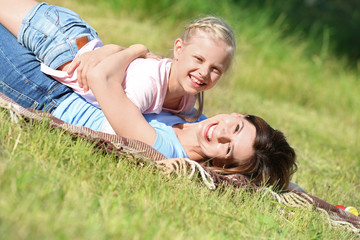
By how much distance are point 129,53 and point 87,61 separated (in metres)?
0.31

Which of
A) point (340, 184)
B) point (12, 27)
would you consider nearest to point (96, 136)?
point (12, 27)

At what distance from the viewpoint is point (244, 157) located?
3.40 metres

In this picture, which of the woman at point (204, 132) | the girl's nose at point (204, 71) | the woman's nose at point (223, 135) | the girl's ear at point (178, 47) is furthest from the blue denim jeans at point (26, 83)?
the woman's nose at point (223, 135)

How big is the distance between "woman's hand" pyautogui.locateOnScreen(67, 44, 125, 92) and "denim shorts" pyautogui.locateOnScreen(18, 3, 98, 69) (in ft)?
0.38

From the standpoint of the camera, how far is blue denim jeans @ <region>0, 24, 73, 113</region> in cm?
348

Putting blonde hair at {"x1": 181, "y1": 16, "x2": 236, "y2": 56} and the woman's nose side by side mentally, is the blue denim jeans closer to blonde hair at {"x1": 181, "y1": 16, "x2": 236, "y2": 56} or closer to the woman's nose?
blonde hair at {"x1": 181, "y1": 16, "x2": 236, "y2": 56}

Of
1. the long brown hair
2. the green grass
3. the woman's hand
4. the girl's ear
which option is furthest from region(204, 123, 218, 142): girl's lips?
the woman's hand

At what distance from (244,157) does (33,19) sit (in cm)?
190

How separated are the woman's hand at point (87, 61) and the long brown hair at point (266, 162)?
110 cm

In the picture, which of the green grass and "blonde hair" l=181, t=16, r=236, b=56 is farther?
"blonde hair" l=181, t=16, r=236, b=56

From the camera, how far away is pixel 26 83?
11.4 ft

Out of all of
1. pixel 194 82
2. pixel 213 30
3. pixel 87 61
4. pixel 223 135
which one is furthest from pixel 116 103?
pixel 213 30

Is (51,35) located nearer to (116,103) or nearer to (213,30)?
(116,103)

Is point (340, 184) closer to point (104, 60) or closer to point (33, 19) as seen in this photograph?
point (104, 60)
